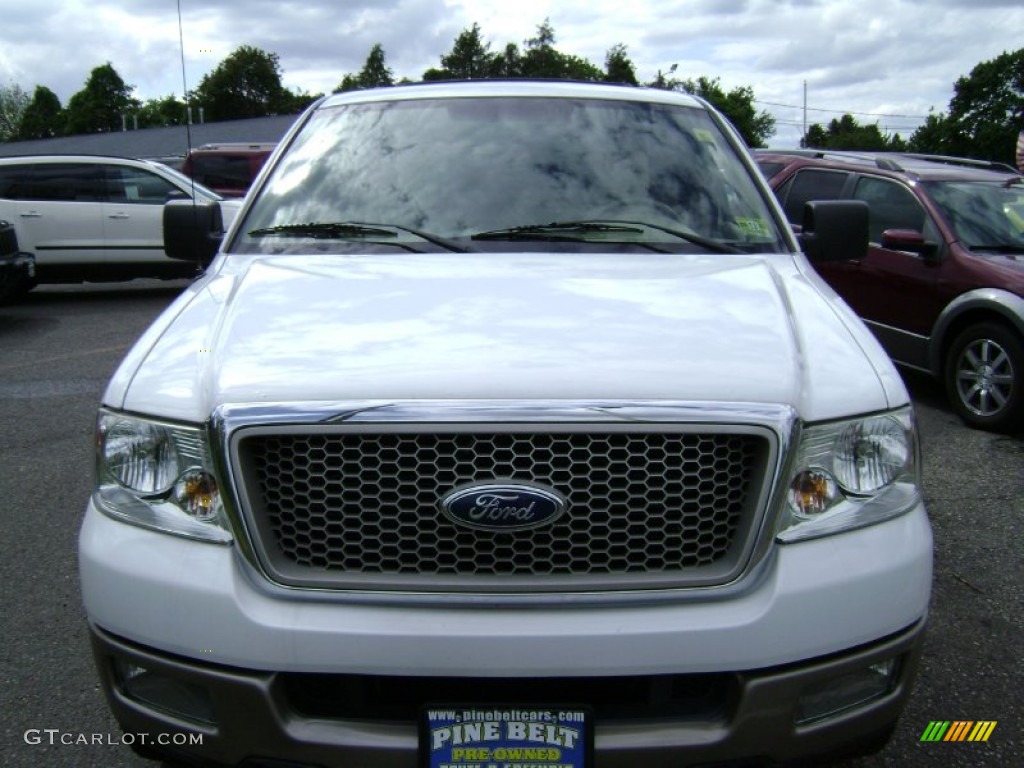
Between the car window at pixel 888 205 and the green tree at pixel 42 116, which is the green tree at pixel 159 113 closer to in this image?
the green tree at pixel 42 116

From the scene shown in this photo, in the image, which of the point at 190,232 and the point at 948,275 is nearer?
the point at 190,232

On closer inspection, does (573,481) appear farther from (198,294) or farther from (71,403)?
(71,403)

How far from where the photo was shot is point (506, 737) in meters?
2.17

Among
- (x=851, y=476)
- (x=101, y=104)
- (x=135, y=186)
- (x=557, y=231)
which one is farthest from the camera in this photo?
(x=101, y=104)

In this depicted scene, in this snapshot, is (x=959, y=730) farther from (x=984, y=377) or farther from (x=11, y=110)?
(x=11, y=110)

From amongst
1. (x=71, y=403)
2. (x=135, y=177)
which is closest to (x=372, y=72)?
(x=135, y=177)

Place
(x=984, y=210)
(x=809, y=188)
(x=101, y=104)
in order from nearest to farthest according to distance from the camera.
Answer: (x=984, y=210)
(x=809, y=188)
(x=101, y=104)

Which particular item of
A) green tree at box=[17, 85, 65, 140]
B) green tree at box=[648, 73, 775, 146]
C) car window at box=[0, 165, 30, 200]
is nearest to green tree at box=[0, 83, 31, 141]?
green tree at box=[17, 85, 65, 140]

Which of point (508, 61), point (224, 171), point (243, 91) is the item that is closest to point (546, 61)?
point (508, 61)

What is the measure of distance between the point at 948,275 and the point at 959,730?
4.80 metres

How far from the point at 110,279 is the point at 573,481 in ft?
40.9

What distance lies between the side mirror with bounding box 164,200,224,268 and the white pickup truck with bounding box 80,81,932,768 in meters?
1.71

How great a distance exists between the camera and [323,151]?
12.2 ft

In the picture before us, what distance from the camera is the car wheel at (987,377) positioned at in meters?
6.68
